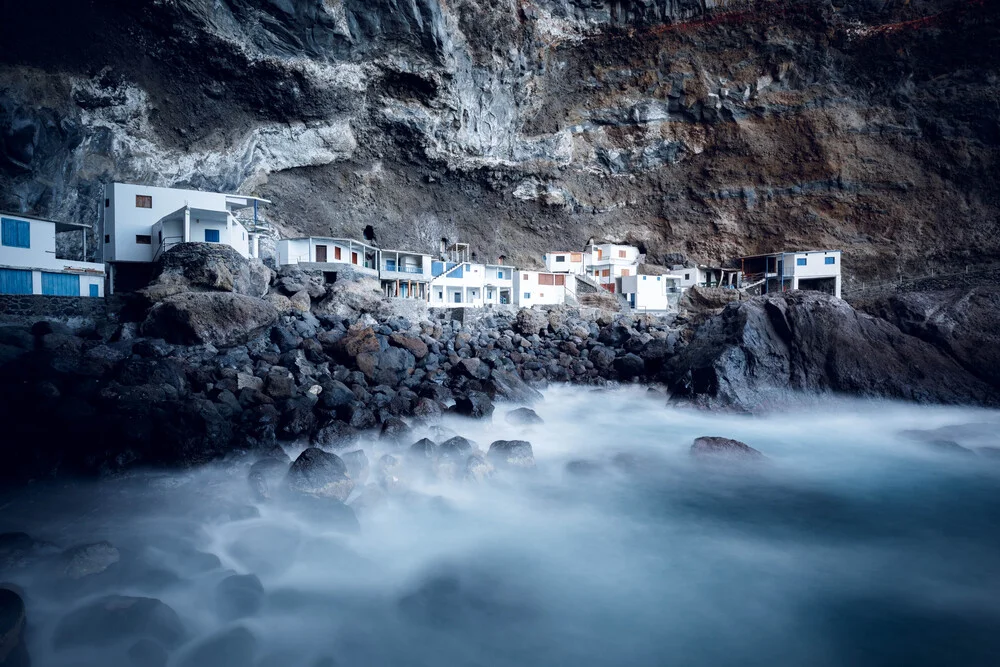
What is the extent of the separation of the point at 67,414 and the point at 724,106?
4089 cm

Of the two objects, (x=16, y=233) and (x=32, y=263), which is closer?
(x=16, y=233)

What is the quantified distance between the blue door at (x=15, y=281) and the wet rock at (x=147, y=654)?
14607mm

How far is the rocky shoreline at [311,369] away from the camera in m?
6.91

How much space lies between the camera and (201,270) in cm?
1453

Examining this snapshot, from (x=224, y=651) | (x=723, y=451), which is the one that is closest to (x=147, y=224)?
(x=224, y=651)

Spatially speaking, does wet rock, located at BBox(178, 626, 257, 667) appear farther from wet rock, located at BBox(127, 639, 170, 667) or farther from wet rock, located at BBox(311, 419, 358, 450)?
wet rock, located at BBox(311, 419, 358, 450)

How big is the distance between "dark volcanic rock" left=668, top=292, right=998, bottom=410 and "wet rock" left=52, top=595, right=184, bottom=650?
1063cm

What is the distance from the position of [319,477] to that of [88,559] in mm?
2281

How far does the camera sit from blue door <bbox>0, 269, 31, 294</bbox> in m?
13.0

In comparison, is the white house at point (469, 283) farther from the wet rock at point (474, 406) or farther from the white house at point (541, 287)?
the wet rock at point (474, 406)

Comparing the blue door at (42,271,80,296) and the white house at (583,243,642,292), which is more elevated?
the white house at (583,243,642,292)

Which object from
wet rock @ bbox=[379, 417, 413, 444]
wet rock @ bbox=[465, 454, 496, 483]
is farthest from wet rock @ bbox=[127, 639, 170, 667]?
wet rock @ bbox=[379, 417, 413, 444]

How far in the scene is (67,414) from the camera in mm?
6738

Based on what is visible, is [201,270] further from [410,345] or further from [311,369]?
[410,345]
